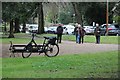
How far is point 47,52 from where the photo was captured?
18.5 meters

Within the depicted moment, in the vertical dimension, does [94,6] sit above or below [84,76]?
above

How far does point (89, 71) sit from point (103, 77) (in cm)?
152

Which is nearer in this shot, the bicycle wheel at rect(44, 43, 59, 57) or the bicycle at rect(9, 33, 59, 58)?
the bicycle at rect(9, 33, 59, 58)

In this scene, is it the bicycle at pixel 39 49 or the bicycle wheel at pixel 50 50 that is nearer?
the bicycle at pixel 39 49

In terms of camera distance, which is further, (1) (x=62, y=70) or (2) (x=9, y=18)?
(2) (x=9, y=18)

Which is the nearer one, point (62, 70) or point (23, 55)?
point (62, 70)

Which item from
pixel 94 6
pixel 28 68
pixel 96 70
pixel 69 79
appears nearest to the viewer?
pixel 69 79

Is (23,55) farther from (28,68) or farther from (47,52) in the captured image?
(28,68)

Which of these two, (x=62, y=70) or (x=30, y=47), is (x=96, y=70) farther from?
(x=30, y=47)

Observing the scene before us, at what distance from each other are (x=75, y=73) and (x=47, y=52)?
7.17 meters

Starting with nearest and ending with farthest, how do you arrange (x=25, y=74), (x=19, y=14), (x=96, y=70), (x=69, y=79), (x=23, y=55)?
(x=69, y=79), (x=25, y=74), (x=96, y=70), (x=23, y=55), (x=19, y=14)

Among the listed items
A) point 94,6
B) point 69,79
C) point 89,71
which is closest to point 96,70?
point 89,71

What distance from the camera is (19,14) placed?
38.5m

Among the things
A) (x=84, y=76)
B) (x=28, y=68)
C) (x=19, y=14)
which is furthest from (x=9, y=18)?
(x=84, y=76)
